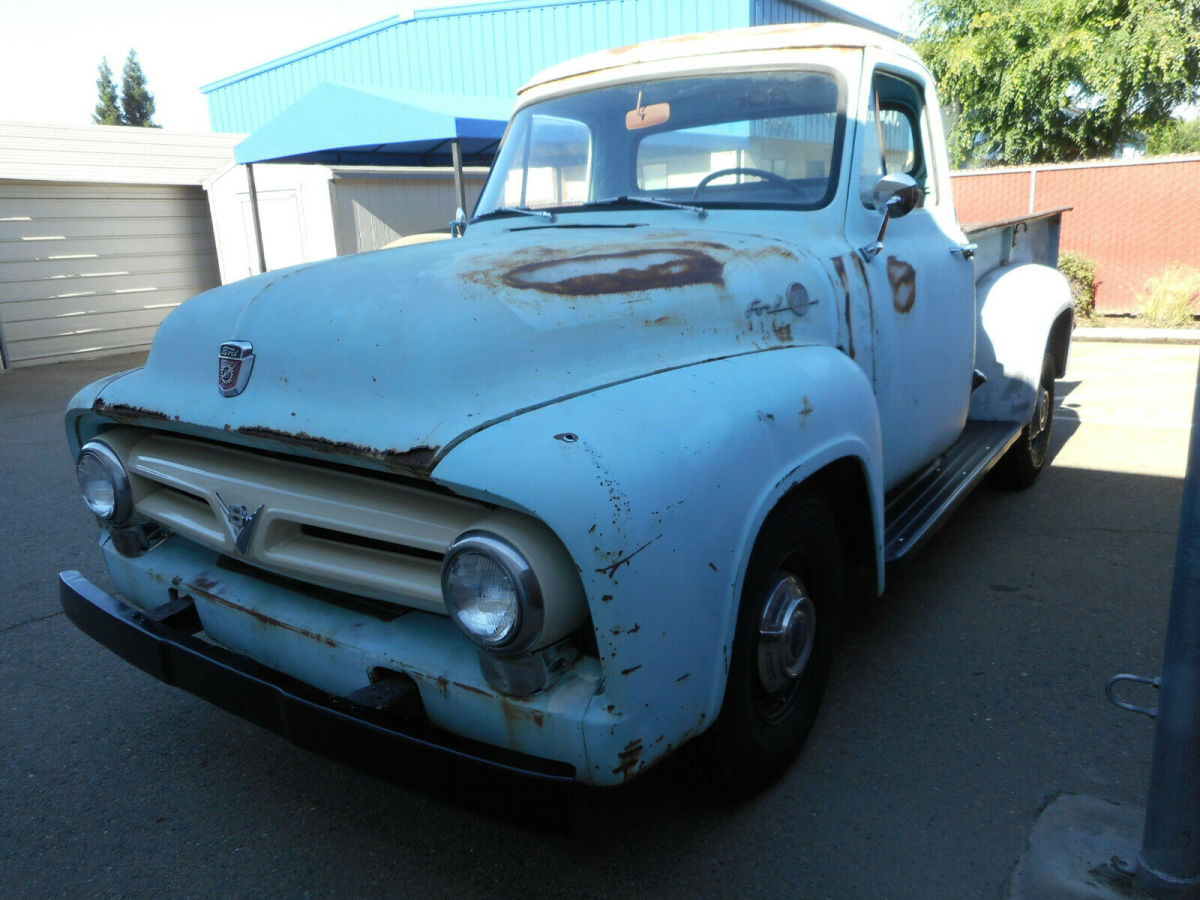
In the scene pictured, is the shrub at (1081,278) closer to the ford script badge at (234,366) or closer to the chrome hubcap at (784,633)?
the chrome hubcap at (784,633)

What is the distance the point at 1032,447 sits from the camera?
4.74m

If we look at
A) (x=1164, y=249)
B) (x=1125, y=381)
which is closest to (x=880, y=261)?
(x=1125, y=381)

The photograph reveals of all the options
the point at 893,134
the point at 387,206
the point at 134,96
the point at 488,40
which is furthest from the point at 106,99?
the point at 893,134

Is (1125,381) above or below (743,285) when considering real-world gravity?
below

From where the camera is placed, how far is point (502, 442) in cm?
168

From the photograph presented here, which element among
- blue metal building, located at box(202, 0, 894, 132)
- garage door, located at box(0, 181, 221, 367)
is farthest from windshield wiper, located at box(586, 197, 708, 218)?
blue metal building, located at box(202, 0, 894, 132)

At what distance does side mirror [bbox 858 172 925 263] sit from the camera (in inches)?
108

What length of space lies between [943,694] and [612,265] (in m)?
1.69

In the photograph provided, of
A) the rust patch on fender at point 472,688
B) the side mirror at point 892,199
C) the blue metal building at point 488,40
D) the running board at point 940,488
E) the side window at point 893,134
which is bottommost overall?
the running board at point 940,488

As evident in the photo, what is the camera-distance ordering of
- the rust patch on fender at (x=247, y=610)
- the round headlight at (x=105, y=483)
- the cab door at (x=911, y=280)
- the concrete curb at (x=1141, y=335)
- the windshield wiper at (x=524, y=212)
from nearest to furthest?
the rust patch on fender at (x=247, y=610), the round headlight at (x=105, y=483), the cab door at (x=911, y=280), the windshield wiper at (x=524, y=212), the concrete curb at (x=1141, y=335)

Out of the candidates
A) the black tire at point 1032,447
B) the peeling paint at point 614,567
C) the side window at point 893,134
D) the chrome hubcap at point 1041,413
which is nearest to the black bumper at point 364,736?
the peeling paint at point 614,567

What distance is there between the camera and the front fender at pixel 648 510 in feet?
5.23

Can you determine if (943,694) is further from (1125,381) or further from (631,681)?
(1125,381)

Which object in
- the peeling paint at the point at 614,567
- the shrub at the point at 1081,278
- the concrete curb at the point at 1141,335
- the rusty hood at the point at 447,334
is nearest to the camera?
the peeling paint at the point at 614,567
